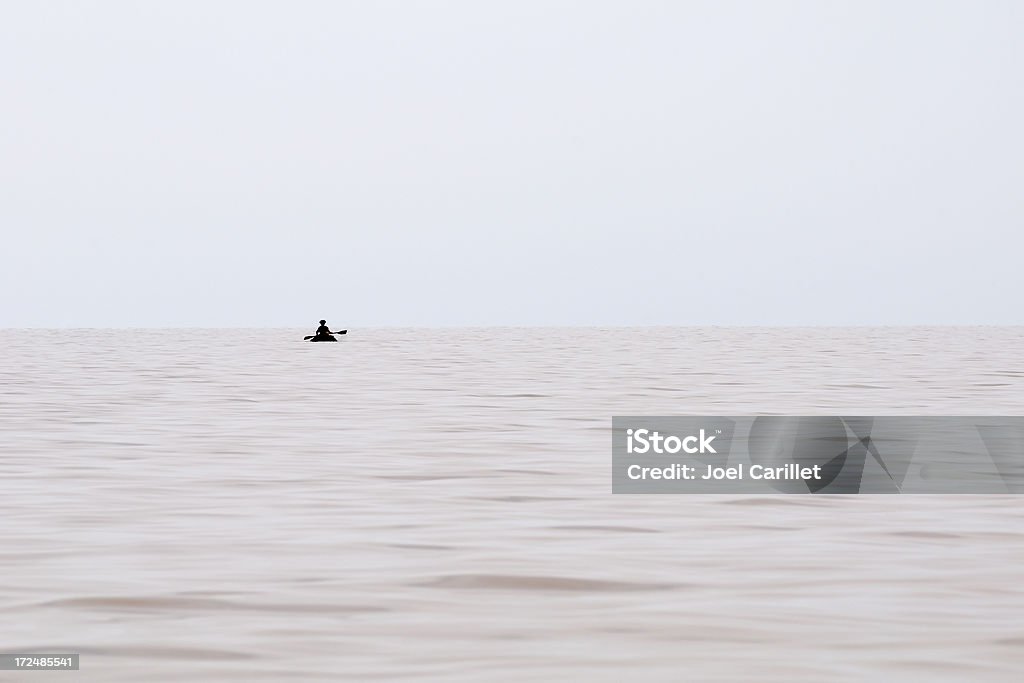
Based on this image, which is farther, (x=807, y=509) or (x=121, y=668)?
(x=807, y=509)

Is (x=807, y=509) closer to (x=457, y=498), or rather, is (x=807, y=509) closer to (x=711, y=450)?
(x=457, y=498)

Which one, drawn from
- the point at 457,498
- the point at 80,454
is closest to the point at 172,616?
the point at 457,498

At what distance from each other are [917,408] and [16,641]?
21617mm

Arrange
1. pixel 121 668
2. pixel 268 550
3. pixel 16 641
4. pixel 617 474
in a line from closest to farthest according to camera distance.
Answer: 1. pixel 121 668
2. pixel 16 641
3. pixel 268 550
4. pixel 617 474

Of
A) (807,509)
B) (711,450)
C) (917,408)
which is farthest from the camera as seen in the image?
(917,408)

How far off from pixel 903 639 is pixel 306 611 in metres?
3.16

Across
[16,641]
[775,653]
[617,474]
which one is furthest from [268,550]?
[617,474]

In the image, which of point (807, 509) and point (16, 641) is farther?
point (807, 509)

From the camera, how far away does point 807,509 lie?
43.7ft

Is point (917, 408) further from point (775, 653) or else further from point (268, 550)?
point (775, 653)

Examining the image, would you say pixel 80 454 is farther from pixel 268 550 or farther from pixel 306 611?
pixel 306 611

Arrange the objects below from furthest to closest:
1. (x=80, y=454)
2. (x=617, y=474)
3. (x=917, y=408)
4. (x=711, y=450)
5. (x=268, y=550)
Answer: (x=917, y=408) → (x=711, y=450) → (x=80, y=454) → (x=617, y=474) → (x=268, y=550)

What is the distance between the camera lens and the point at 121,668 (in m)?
7.27

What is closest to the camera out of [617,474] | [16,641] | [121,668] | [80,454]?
[121,668]
